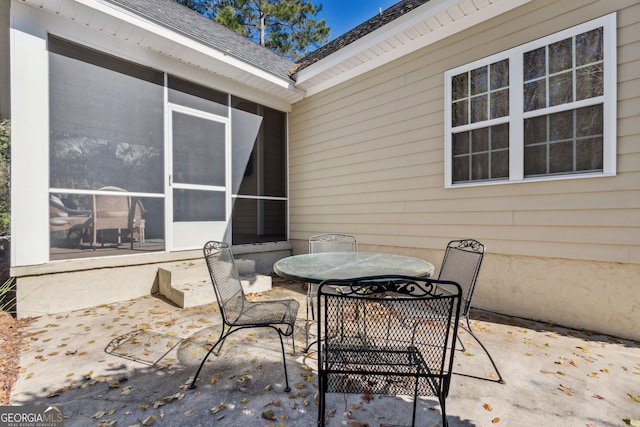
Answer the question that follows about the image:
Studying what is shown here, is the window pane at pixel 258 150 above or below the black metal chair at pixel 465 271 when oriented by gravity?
above

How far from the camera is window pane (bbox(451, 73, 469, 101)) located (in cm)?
394

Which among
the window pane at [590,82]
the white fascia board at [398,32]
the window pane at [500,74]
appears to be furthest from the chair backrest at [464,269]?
the white fascia board at [398,32]

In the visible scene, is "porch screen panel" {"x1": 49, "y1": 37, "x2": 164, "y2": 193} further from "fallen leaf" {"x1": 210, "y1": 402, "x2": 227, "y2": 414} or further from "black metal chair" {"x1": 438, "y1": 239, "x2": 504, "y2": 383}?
"black metal chair" {"x1": 438, "y1": 239, "x2": 504, "y2": 383}

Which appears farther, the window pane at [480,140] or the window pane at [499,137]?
the window pane at [480,140]

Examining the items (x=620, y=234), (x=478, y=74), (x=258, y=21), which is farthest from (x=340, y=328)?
(x=258, y=21)

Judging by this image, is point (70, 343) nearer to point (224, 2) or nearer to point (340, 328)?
point (340, 328)

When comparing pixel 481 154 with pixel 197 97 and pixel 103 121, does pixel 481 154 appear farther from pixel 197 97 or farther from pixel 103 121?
pixel 103 121

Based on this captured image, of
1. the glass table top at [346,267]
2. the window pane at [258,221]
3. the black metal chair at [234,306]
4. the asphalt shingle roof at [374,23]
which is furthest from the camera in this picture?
the window pane at [258,221]

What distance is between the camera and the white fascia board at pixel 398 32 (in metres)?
3.67

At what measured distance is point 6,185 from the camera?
23.8ft

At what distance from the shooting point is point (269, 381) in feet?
7.12

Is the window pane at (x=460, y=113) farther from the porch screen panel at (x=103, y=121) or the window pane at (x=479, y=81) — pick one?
the porch screen panel at (x=103, y=121)

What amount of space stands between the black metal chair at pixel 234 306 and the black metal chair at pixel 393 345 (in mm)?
652

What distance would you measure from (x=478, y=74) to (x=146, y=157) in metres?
4.98
